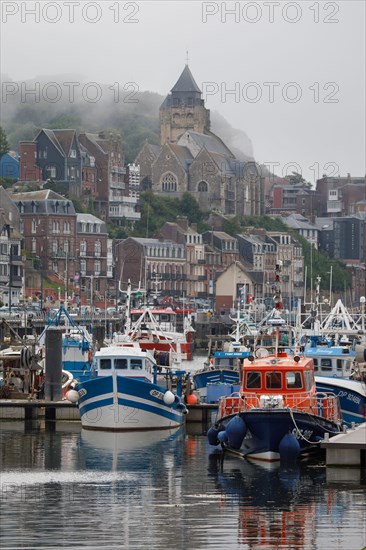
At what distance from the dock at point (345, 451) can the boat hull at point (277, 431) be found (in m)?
1.32

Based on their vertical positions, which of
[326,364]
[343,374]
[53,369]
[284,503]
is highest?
[326,364]

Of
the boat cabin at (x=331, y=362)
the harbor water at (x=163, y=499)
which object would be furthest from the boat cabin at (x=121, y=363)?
the boat cabin at (x=331, y=362)

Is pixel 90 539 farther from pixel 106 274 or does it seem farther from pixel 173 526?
pixel 106 274

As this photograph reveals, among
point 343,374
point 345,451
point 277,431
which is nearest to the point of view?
point 345,451

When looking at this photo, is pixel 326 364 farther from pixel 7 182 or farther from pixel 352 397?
pixel 7 182

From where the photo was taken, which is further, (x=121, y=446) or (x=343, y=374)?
(x=343, y=374)

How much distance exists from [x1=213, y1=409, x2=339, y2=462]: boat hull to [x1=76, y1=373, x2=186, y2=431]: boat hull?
7.19 metres

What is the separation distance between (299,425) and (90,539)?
12660 millimetres

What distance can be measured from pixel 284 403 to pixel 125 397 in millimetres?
8382

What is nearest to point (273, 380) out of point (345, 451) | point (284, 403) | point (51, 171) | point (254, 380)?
point (254, 380)

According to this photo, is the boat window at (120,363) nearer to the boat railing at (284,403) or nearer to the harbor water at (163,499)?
the harbor water at (163,499)

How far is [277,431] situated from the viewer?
49.3 meters

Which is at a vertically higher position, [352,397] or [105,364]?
[105,364]

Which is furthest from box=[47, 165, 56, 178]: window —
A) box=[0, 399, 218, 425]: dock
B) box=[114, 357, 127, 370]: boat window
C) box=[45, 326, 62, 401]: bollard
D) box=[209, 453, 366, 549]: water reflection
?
box=[209, 453, 366, 549]: water reflection
